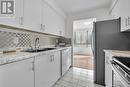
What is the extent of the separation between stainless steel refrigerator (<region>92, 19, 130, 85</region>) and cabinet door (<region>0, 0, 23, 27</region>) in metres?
1.89

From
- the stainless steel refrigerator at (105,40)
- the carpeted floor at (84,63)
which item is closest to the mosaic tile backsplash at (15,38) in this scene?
the stainless steel refrigerator at (105,40)

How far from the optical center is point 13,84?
3.49 ft

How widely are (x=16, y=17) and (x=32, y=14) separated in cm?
44

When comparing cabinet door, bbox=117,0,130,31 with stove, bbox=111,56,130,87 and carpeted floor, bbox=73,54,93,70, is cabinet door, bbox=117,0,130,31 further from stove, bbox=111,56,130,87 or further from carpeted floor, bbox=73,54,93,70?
carpeted floor, bbox=73,54,93,70

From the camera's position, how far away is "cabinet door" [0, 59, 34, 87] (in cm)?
95

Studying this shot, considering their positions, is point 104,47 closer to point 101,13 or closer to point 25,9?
point 101,13

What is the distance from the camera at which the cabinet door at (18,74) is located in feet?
3.13

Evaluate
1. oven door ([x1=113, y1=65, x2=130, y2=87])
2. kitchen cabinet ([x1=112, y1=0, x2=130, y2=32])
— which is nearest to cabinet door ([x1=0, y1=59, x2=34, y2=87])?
oven door ([x1=113, y1=65, x2=130, y2=87])

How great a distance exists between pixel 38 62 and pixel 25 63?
0.31m

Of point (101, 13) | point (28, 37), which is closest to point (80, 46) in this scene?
point (101, 13)

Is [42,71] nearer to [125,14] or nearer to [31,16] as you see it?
[31,16]

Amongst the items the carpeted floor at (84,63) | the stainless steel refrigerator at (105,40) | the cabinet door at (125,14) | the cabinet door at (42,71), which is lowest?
the carpeted floor at (84,63)

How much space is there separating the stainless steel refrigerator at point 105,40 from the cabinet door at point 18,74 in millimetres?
1777

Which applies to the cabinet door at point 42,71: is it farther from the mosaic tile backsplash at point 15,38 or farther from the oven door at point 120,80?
the oven door at point 120,80
